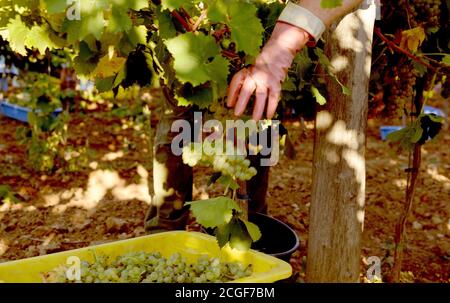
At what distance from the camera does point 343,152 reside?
2.32m

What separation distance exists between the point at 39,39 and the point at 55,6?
33cm

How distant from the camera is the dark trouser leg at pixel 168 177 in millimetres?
3295

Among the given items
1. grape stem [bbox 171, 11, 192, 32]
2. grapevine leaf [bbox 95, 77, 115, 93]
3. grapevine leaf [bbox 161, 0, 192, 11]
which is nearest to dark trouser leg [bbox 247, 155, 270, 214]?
grapevine leaf [bbox 95, 77, 115, 93]

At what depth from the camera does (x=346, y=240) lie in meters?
2.34

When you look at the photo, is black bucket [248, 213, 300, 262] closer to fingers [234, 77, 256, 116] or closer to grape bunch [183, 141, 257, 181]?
grape bunch [183, 141, 257, 181]

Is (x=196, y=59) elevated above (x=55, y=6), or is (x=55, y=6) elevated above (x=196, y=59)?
(x=55, y=6)

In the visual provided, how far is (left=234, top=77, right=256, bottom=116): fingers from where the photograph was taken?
5.36ft

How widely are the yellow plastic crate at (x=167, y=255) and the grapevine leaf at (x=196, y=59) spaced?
0.58 metres

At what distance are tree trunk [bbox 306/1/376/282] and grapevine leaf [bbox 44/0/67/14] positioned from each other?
1.17m

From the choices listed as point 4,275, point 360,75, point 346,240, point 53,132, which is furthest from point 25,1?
point 53,132

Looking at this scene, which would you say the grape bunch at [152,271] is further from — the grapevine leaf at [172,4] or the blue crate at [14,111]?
the blue crate at [14,111]

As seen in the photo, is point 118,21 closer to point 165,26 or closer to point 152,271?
point 165,26

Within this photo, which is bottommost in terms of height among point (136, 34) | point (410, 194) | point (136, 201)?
point (136, 201)

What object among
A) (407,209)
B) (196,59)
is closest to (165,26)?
(196,59)
